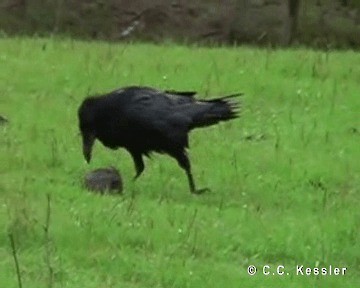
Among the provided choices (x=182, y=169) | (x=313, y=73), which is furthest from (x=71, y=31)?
(x=182, y=169)

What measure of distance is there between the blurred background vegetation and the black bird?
770 cm

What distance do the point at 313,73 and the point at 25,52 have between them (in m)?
3.20

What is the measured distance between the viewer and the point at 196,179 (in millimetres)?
10172

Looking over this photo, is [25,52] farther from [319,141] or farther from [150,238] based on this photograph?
[150,238]

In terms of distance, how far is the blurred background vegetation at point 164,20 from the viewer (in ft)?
57.6

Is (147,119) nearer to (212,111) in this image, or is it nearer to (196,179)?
(212,111)

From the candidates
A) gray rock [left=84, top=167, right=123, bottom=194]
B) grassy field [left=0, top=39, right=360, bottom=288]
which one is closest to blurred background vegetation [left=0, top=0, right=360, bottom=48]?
grassy field [left=0, top=39, right=360, bottom=288]

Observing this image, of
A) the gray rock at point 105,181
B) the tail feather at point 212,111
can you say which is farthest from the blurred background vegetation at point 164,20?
the gray rock at point 105,181

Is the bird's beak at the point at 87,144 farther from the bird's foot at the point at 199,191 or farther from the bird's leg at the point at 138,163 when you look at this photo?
the bird's foot at the point at 199,191

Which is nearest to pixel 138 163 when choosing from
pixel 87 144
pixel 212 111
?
pixel 87 144

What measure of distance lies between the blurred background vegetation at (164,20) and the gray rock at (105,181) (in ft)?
26.0

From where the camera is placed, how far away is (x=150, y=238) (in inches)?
327

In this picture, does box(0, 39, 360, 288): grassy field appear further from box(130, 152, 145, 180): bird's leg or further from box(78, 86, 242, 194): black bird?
box(78, 86, 242, 194): black bird

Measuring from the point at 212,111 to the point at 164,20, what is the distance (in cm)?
823
